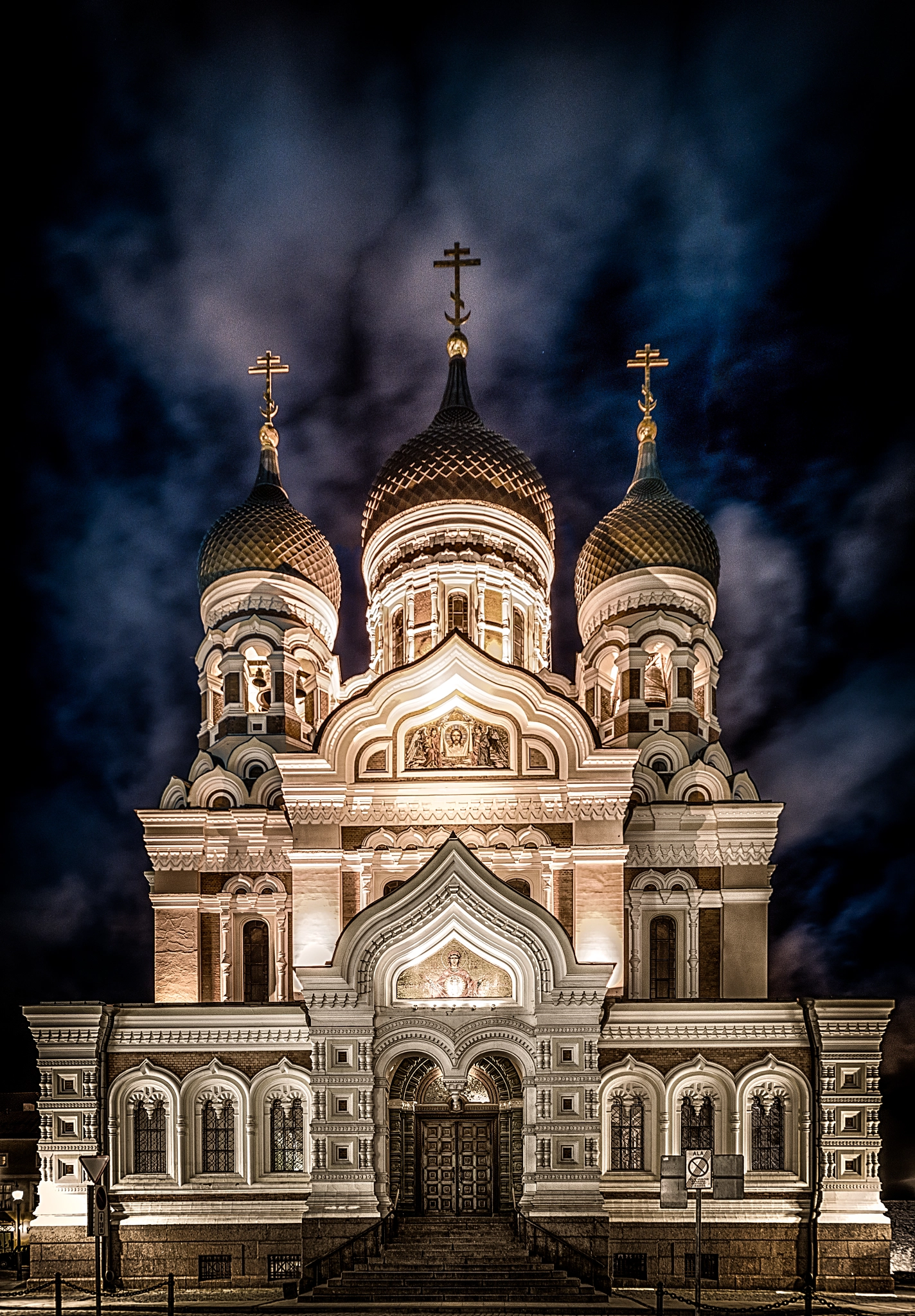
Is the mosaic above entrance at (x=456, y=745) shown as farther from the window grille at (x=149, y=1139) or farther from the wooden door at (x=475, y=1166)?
the window grille at (x=149, y=1139)

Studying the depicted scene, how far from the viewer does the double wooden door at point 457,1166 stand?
17203 millimetres

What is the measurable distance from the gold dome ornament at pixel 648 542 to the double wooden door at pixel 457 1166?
36.5 feet

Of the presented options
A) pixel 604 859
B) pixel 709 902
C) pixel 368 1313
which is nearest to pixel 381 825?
pixel 604 859

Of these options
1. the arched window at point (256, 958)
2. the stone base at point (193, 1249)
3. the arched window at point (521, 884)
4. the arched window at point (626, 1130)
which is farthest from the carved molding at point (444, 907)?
the arched window at point (256, 958)

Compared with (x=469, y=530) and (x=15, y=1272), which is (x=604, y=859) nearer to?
(x=469, y=530)

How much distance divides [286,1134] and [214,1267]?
6.29ft

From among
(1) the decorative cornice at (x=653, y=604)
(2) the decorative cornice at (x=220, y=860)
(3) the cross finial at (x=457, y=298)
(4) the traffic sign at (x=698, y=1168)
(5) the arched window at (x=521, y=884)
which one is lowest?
(4) the traffic sign at (x=698, y=1168)

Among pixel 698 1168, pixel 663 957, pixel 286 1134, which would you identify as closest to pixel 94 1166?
pixel 286 1134

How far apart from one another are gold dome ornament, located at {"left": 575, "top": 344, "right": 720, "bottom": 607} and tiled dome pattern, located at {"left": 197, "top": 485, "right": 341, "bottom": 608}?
5342 mm

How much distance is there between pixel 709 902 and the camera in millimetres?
21094

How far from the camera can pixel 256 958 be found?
21.5 m

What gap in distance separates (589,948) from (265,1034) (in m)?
5.18

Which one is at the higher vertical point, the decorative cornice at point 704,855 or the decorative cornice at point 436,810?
A: the decorative cornice at point 436,810

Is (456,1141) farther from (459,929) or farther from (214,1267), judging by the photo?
(214,1267)
